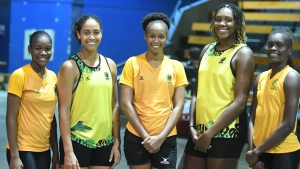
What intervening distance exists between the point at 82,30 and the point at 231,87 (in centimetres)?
103

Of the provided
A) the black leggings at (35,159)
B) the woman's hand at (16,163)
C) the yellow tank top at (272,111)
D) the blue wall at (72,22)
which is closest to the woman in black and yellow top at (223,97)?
the yellow tank top at (272,111)

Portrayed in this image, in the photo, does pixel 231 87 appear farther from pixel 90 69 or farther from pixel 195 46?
pixel 195 46

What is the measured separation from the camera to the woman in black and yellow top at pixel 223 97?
269cm

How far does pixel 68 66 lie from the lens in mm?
2633

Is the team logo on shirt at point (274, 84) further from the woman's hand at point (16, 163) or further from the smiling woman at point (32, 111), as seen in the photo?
the woman's hand at point (16, 163)

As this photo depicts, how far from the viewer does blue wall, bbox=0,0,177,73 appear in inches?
415

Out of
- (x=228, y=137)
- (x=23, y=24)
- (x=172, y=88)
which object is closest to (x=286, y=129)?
(x=228, y=137)

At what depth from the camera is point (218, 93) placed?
2.72 m

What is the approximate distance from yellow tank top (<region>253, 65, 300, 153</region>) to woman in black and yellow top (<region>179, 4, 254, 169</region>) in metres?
0.11

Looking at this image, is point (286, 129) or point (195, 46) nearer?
point (286, 129)

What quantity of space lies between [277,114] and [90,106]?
1170 mm

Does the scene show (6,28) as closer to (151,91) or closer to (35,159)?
(35,159)

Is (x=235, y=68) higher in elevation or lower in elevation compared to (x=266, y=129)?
higher

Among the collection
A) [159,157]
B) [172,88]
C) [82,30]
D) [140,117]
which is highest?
[82,30]
